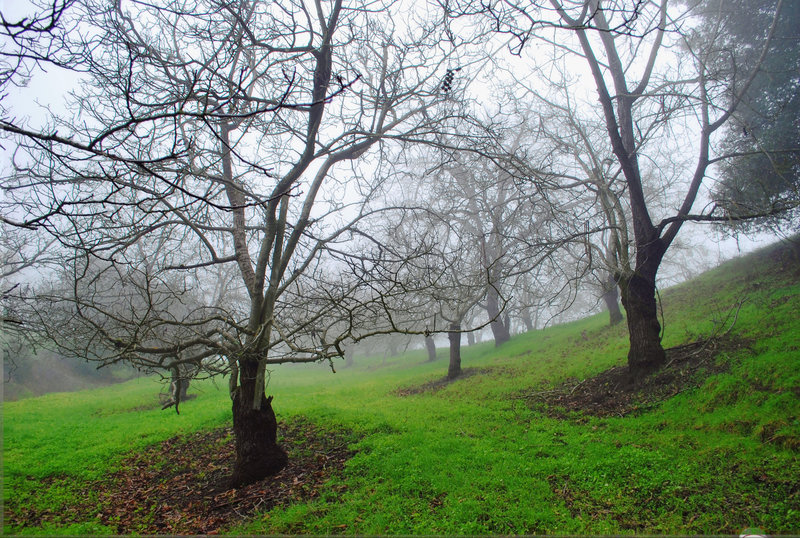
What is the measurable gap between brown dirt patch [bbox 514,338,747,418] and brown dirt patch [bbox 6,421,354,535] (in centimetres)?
428

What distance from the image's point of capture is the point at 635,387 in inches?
297

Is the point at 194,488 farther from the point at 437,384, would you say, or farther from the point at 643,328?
the point at 437,384

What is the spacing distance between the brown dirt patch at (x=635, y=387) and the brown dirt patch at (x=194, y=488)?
4277 millimetres

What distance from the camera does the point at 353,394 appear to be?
1337 cm

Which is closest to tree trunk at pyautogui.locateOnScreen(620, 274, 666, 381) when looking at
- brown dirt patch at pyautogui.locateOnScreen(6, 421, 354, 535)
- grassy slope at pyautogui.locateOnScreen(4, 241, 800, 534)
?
grassy slope at pyautogui.locateOnScreen(4, 241, 800, 534)

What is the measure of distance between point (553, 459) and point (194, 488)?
493 centimetres

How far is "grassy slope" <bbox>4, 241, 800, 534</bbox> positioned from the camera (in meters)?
3.88

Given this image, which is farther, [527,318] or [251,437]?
[527,318]

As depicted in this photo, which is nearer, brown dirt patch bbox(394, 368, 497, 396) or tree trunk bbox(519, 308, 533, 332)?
brown dirt patch bbox(394, 368, 497, 396)

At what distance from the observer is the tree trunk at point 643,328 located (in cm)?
776

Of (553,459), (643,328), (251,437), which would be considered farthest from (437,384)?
(251,437)

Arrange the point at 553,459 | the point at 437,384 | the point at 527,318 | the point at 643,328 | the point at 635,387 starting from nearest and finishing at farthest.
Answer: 1. the point at 553,459
2. the point at 635,387
3. the point at 643,328
4. the point at 437,384
5. the point at 527,318

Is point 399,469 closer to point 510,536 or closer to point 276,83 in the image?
point 510,536

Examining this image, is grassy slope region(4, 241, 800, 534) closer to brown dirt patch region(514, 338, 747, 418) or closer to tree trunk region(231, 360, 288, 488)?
brown dirt patch region(514, 338, 747, 418)
